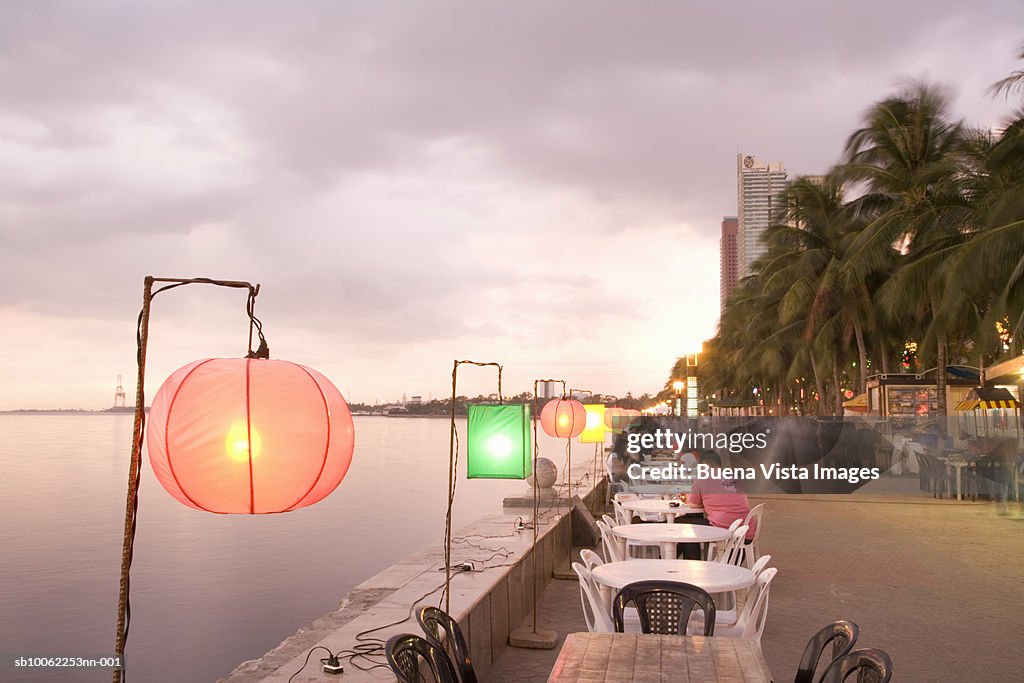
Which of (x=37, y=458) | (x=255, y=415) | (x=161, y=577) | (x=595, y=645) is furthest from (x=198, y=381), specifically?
(x=37, y=458)

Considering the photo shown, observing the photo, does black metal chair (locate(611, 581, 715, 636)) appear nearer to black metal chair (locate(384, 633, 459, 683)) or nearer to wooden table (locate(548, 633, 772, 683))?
wooden table (locate(548, 633, 772, 683))

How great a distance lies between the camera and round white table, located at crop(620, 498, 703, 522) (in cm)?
912

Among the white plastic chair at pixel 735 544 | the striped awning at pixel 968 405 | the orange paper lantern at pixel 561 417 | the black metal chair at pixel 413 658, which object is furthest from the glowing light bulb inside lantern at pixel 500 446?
the striped awning at pixel 968 405

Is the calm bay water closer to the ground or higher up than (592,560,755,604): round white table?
closer to the ground

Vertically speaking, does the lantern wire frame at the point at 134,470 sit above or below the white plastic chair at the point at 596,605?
above

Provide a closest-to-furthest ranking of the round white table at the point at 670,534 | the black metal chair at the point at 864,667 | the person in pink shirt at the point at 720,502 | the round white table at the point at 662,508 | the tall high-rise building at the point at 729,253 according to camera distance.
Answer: the black metal chair at the point at 864,667, the round white table at the point at 670,534, the person in pink shirt at the point at 720,502, the round white table at the point at 662,508, the tall high-rise building at the point at 729,253

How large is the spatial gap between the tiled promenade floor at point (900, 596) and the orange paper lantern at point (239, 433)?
346 centimetres

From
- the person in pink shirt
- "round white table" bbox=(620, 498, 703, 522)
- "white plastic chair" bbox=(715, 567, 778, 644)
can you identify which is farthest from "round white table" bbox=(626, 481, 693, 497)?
"white plastic chair" bbox=(715, 567, 778, 644)

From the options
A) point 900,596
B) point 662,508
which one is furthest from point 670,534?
point 900,596

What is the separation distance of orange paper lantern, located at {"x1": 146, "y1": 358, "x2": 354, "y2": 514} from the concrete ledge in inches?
62.7

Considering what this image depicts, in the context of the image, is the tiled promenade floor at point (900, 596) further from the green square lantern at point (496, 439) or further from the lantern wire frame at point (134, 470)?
the lantern wire frame at point (134, 470)

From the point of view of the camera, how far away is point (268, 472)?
2660 mm

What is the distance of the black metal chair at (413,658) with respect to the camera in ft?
9.85

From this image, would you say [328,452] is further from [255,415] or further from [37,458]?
[37,458]
